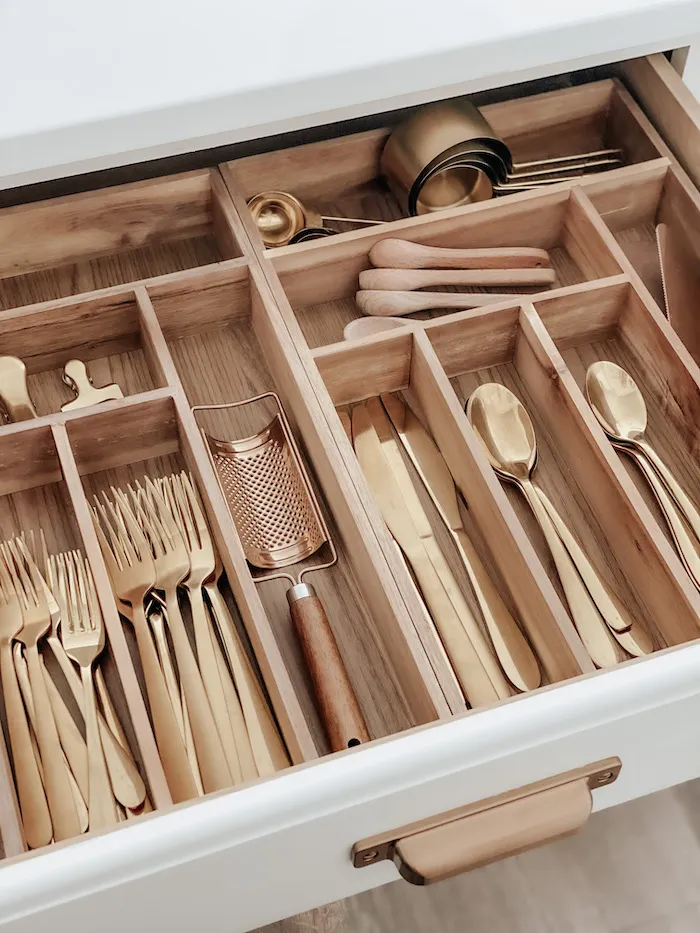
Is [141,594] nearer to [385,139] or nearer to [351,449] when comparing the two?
[351,449]

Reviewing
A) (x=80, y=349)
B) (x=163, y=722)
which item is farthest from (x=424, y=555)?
(x=80, y=349)

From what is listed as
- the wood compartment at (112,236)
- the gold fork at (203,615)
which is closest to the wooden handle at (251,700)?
the gold fork at (203,615)

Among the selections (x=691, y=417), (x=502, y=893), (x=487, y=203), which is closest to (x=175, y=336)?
(x=487, y=203)

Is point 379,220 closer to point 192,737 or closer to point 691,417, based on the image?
point 691,417

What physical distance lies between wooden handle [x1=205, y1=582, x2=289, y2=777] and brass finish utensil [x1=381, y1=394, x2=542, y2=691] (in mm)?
182

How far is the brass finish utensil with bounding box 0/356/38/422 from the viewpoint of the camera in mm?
855

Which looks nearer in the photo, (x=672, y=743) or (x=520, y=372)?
(x=672, y=743)

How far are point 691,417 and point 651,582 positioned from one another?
0.56 ft

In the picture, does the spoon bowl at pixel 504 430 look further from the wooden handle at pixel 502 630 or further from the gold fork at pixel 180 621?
the gold fork at pixel 180 621

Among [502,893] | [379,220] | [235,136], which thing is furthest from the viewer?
[502,893]

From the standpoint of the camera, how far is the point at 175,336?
936mm

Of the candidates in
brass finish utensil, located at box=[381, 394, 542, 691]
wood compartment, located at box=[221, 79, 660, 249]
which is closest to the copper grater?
brass finish utensil, located at box=[381, 394, 542, 691]

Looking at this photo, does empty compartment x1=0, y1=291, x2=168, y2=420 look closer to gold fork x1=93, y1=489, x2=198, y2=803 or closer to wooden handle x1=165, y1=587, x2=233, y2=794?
gold fork x1=93, y1=489, x2=198, y2=803

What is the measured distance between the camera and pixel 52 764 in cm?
69
